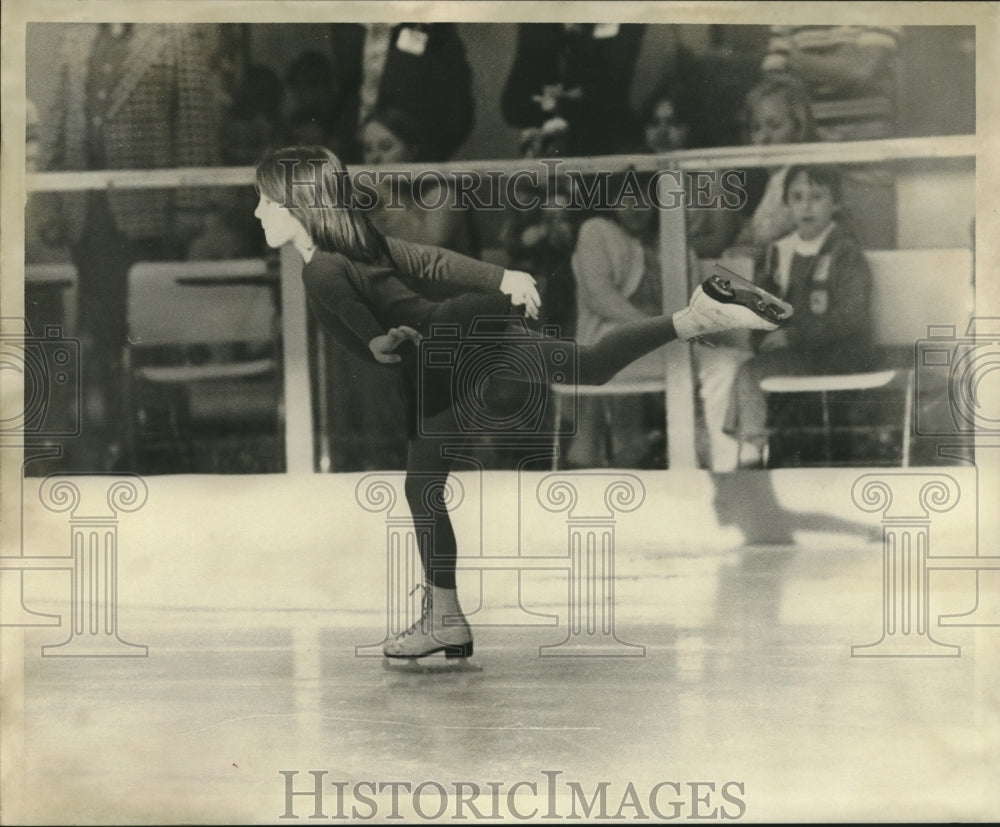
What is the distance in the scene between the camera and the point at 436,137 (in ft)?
9.93

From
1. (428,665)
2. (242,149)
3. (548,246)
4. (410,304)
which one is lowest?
(428,665)

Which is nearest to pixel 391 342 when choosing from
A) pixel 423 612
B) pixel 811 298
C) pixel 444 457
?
pixel 444 457

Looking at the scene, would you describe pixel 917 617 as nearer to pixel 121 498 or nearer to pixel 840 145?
pixel 840 145

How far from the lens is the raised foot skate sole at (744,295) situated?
10.0 ft

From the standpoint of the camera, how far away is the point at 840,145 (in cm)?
306

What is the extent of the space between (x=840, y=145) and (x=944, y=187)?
0.31 meters

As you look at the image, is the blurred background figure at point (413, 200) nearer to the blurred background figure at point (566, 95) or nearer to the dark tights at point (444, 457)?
the blurred background figure at point (566, 95)

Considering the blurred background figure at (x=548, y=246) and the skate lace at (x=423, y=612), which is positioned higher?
the blurred background figure at (x=548, y=246)

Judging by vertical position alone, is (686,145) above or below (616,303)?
above

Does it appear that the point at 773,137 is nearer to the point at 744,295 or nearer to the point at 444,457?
the point at 744,295

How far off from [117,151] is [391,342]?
3.01ft

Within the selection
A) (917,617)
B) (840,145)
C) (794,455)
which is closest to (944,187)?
(840,145)

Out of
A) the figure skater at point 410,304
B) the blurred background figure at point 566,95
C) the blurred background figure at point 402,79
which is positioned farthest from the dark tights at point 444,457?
the blurred background figure at point 402,79

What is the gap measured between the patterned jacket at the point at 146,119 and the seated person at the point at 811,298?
1.57 meters
